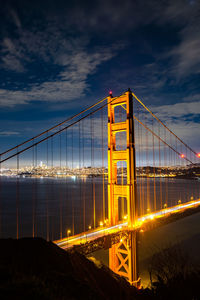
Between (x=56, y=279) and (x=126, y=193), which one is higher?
(x=126, y=193)

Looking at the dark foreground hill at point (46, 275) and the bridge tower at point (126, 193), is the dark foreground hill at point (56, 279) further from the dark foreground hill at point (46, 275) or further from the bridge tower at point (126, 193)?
the bridge tower at point (126, 193)

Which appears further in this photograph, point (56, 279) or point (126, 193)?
point (126, 193)

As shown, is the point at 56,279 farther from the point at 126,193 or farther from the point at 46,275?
the point at 126,193

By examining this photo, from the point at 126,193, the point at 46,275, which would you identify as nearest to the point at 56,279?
the point at 46,275

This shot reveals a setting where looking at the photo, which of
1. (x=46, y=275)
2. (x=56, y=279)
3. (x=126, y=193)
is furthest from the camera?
(x=126, y=193)

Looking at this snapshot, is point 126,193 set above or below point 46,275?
above

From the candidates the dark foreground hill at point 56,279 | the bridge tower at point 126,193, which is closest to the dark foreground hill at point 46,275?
the dark foreground hill at point 56,279

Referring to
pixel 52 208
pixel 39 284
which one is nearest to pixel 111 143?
pixel 39 284

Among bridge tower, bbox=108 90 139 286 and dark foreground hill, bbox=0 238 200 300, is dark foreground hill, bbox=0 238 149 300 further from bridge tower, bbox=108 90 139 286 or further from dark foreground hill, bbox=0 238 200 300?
bridge tower, bbox=108 90 139 286

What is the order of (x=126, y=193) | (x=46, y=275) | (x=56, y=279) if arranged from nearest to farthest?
(x=56, y=279) < (x=46, y=275) < (x=126, y=193)
